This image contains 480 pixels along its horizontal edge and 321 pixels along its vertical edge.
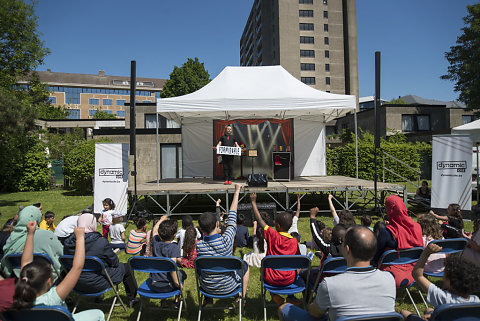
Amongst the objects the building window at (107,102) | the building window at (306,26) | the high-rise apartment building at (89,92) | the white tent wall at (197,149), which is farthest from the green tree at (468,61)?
the building window at (107,102)

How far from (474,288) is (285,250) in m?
1.59

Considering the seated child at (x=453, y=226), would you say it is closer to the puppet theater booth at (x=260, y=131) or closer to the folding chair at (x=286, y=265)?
the folding chair at (x=286, y=265)

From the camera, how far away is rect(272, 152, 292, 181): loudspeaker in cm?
1048

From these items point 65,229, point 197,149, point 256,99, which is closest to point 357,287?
point 65,229

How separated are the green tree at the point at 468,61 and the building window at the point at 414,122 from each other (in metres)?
3.03

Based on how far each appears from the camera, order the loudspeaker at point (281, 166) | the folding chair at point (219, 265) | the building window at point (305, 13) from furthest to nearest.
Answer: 1. the building window at point (305, 13)
2. the loudspeaker at point (281, 166)
3. the folding chair at point (219, 265)

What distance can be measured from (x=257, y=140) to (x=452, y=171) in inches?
253

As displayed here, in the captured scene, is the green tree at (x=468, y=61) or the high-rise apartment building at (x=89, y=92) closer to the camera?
the green tree at (x=468, y=61)

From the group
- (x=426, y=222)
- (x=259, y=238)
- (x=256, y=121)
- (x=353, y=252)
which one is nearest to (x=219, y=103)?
(x=256, y=121)

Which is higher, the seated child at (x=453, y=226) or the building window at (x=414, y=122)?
the building window at (x=414, y=122)

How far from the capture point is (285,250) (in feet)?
10.3

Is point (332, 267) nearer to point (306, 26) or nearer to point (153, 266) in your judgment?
point (153, 266)

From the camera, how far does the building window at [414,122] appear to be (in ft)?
76.8

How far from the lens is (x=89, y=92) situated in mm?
83312
